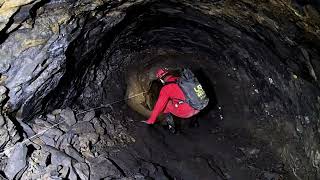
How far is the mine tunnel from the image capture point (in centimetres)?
399

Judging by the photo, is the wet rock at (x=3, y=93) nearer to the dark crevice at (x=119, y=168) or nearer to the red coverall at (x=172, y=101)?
the dark crevice at (x=119, y=168)

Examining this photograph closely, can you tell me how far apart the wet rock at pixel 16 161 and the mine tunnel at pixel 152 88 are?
0.05 ft

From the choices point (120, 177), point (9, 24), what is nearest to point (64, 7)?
point (9, 24)

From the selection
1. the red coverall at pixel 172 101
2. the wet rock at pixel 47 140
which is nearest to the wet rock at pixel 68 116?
the wet rock at pixel 47 140

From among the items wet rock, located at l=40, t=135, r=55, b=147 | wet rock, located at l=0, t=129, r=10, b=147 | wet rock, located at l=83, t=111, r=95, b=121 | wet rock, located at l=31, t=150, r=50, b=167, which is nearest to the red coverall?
wet rock, located at l=83, t=111, r=95, b=121

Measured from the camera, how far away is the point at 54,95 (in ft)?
18.1

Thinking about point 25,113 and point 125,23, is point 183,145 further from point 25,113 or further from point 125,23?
point 25,113

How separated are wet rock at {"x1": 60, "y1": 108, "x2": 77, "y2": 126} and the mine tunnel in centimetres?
3

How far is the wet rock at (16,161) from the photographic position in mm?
4191

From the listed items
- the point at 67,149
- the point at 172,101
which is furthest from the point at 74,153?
the point at 172,101

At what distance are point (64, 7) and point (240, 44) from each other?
3.66 meters

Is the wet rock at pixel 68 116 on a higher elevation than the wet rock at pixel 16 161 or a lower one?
lower

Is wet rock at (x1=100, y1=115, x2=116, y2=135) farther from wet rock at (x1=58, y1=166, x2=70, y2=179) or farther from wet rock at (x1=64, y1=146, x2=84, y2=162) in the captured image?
wet rock at (x1=58, y1=166, x2=70, y2=179)

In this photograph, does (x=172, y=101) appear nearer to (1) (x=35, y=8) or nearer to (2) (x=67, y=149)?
(2) (x=67, y=149)
